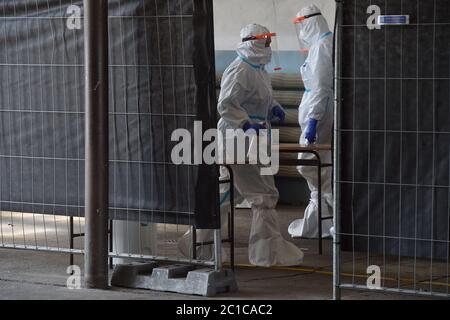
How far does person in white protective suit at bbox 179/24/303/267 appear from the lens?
866 cm

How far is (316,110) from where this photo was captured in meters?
10.2

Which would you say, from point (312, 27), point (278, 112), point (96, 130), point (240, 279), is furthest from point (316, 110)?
point (96, 130)

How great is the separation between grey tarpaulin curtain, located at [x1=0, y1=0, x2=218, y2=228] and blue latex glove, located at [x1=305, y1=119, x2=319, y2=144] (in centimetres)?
313

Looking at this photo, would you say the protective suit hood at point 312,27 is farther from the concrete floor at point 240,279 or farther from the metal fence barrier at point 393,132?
the metal fence barrier at point 393,132

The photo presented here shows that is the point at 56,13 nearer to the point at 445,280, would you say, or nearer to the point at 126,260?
the point at 126,260

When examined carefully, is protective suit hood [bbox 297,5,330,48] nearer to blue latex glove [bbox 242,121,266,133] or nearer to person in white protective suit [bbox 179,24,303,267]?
person in white protective suit [bbox 179,24,303,267]

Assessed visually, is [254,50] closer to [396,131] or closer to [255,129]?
[255,129]

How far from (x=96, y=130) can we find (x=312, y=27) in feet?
14.2

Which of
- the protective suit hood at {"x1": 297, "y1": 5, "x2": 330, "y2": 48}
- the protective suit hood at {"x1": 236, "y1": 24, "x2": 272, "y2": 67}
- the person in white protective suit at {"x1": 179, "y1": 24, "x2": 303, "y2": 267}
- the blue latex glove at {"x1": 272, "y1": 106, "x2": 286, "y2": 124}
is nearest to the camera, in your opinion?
the person in white protective suit at {"x1": 179, "y1": 24, "x2": 303, "y2": 267}

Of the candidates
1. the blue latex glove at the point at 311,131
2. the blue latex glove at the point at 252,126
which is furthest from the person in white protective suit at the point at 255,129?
the blue latex glove at the point at 311,131

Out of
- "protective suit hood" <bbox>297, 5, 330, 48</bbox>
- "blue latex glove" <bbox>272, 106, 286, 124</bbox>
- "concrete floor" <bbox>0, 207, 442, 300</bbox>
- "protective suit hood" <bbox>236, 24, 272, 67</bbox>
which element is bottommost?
"concrete floor" <bbox>0, 207, 442, 300</bbox>

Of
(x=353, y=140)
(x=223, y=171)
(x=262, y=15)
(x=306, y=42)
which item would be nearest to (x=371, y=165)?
(x=353, y=140)

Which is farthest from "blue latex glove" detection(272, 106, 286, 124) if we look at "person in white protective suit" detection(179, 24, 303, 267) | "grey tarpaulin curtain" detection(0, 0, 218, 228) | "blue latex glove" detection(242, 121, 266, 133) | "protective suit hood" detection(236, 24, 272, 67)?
"grey tarpaulin curtain" detection(0, 0, 218, 228)

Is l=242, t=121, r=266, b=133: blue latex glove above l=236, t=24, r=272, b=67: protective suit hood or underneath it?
underneath
